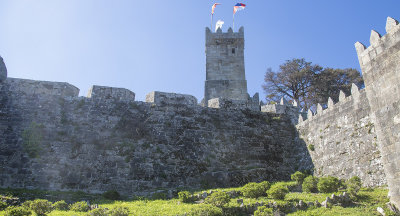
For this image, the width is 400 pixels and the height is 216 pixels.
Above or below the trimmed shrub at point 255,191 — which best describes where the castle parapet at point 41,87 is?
above

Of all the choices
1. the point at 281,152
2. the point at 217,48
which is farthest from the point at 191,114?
the point at 217,48

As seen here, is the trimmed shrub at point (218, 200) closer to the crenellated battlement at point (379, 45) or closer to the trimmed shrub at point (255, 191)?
the trimmed shrub at point (255, 191)

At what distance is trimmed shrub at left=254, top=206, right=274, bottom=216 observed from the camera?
11.6 metres

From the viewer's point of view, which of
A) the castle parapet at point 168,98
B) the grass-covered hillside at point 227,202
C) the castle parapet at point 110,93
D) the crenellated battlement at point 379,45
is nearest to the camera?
the crenellated battlement at point 379,45

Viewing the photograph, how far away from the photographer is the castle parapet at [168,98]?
20886mm

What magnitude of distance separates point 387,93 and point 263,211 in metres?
6.09

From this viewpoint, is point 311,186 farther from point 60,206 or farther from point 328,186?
point 60,206

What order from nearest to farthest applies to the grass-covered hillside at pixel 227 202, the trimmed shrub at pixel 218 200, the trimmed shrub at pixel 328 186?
the grass-covered hillside at pixel 227 202
the trimmed shrub at pixel 218 200
the trimmed shrub at pixel 328 186

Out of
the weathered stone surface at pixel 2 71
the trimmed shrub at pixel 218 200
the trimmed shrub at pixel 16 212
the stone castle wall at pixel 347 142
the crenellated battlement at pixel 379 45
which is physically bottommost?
the trimmed shrub at pixel 16 212

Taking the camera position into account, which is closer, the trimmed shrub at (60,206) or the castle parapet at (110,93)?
the trimmed shrub at (60,206)

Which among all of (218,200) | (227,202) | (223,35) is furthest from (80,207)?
(223,35)

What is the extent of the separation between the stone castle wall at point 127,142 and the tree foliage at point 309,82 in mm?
14998

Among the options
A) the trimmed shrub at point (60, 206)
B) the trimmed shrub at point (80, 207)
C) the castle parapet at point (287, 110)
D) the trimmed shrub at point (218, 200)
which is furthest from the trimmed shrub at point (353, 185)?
the trimmed shrub at point (60, 206)

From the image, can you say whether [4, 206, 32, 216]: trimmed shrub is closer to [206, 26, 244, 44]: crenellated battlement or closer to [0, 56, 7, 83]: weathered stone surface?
[0, 56, 7, 83]: weathered stone surface
